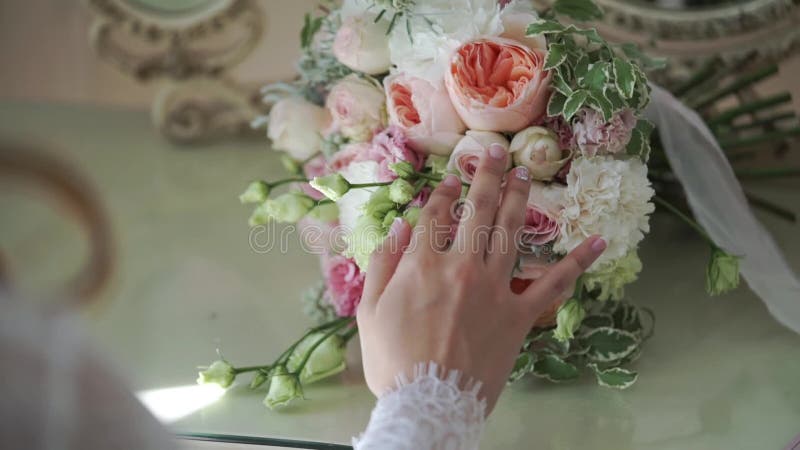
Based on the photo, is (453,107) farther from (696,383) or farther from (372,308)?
(696,383)

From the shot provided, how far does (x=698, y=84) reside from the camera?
1101 mm

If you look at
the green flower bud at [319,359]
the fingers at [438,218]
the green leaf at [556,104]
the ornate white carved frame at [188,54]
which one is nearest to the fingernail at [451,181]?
the fingers at [438,218]

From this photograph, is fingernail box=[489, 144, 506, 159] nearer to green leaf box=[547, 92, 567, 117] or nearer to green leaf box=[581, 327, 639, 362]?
green leaf box=[547, 92, 567, 117]

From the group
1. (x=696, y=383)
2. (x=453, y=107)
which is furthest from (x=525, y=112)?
(x=696, y=383)

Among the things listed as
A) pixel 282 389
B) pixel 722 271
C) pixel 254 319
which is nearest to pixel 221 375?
pixel 282 389

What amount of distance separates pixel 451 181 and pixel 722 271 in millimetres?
289

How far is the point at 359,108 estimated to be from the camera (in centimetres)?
80

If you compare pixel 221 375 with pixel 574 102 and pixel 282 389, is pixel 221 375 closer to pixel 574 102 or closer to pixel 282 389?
pixel 282 389

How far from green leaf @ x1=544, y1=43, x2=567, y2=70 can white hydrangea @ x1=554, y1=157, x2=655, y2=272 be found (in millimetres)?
86

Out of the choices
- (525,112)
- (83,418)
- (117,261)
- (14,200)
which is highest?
(14,200)

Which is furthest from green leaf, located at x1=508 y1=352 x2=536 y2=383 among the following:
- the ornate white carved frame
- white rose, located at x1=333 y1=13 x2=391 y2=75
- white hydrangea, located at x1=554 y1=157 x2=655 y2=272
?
the ornate white carved frame

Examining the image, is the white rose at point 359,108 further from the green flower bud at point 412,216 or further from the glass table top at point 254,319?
the glass table top at point 254,319

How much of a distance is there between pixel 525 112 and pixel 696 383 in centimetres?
32

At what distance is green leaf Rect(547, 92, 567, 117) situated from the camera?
2.35 ft
